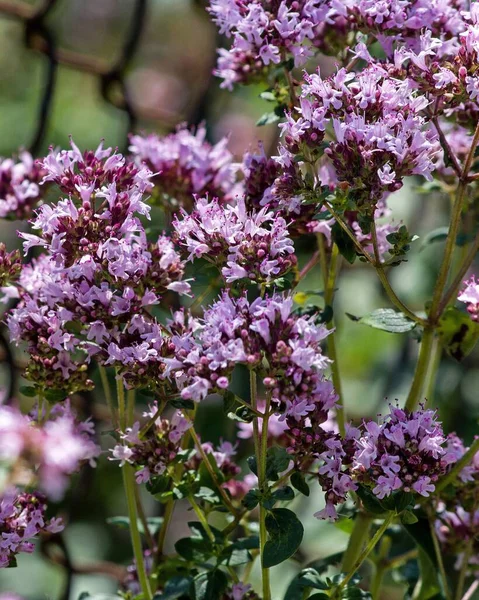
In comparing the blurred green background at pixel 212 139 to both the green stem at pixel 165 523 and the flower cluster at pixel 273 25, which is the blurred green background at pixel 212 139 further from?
the flower cluster at pixel 273 25

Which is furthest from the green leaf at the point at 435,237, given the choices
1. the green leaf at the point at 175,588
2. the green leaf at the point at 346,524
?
the green leaf at the point at 175,588

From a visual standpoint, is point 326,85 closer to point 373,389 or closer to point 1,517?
point 1,517

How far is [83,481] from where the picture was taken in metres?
1.97

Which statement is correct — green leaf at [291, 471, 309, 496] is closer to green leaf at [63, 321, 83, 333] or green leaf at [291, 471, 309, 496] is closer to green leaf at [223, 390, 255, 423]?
green leaf at [223, 390, 255, 423]

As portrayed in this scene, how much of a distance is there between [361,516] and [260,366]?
36 centimetres

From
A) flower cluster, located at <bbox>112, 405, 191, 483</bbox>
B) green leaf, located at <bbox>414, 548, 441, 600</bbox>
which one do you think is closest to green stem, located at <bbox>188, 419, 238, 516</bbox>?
flower cluster, located at <bbox>112, 405, 191, 483</bbox>

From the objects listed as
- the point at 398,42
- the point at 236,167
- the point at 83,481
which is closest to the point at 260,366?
the point at 236,167

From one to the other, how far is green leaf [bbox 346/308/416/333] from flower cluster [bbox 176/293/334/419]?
194 mm

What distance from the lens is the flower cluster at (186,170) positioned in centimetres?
149

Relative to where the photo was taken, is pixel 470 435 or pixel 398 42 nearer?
pixel 398 42

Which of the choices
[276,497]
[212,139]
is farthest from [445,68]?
[212,139]

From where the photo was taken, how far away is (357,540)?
1.34 m

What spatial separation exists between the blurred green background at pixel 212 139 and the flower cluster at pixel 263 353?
2.75 ft

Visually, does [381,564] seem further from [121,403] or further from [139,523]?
[121,403]
